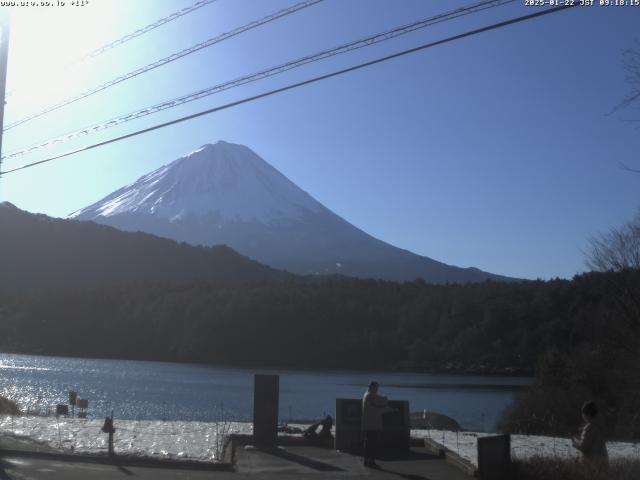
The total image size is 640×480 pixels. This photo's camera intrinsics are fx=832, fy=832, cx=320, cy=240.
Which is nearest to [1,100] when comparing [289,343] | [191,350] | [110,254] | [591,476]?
[591,476]

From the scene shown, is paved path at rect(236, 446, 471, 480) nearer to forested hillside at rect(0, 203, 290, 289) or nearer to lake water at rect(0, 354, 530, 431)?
lake water at rect(0, 354, 530, 431)

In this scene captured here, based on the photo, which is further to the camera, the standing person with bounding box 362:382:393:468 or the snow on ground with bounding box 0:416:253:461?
the snow on ground with bounding box 0:416:253:461

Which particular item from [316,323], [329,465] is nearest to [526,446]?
[329,465]

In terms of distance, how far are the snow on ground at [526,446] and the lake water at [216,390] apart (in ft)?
29.3

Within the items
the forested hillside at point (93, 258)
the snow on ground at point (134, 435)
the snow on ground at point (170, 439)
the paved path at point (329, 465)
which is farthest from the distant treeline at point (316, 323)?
the paved path at point (329, 465)

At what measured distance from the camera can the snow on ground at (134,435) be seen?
13000 millimetres

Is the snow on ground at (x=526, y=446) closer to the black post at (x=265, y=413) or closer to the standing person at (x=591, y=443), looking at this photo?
the standing person at (x=591, y=443)

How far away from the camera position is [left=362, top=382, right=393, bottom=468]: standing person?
1200 cm

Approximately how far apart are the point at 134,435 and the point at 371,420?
5044 millimetres

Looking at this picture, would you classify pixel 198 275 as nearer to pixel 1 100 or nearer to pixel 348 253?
pixel 348 253

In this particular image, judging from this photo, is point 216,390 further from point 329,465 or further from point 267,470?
point 267,470

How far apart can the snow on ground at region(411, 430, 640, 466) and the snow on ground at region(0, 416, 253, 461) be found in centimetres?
371

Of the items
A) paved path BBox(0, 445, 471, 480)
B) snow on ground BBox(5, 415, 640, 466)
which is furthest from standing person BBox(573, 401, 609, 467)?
snow on ground BBox(5, 415, 640, 466)

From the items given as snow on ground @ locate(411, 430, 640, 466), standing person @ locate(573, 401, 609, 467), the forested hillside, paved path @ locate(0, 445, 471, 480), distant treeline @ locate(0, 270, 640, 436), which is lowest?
paved path @ locate(0, 445, 471, 480)
